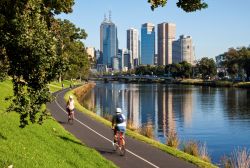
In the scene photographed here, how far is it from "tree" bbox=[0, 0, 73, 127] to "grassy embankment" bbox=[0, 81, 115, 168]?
4.85ft

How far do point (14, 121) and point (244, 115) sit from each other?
149ft

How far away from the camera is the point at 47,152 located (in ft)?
55.3

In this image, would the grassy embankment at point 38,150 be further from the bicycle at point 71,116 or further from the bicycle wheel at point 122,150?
the bicycle at point 71,116

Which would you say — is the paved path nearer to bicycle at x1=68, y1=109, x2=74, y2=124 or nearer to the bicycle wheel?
the bicycle wheel

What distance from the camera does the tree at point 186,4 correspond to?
1039 centimetres

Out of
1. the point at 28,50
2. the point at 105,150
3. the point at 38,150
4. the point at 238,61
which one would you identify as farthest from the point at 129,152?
the point at 238,61

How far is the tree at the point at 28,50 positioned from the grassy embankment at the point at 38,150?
1.48 meters

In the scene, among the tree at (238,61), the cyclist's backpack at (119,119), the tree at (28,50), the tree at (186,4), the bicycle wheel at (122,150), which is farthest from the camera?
the tree at (238,61)

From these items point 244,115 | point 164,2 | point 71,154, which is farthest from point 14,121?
point 244,115

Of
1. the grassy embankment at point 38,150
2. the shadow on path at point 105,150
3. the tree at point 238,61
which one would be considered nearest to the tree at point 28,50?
the grassy embankment at point 38,150

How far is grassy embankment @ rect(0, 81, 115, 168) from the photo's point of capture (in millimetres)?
14084

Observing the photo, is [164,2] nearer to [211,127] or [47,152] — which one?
[47,152]

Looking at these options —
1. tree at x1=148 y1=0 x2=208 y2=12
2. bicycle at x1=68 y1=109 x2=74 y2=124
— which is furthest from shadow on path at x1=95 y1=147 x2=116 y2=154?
tree at x1=148 y1=0 x2=208 y2=12

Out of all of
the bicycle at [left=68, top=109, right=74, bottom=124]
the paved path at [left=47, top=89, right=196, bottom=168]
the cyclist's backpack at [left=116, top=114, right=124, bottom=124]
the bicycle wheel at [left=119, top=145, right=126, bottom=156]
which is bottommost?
the paved path at [left=47, top=89, right=196, bottom=168]
